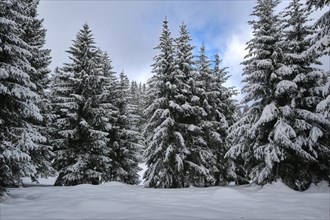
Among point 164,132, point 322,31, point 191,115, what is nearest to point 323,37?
point 322,31

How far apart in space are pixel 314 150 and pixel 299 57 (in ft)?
18.2

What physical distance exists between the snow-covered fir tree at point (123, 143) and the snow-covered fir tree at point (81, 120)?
2.66 meters

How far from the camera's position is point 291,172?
52.9ft

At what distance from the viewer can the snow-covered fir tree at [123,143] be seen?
25641 mm

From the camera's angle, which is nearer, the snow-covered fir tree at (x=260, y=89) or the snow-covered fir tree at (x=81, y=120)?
the snow-covered fir tree at (x=260, y=89)

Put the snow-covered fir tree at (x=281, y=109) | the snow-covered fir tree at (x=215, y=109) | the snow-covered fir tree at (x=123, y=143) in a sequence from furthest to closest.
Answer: the snow-covered fir tree at (x=123, y=143), the snow-covered fir tree at (x=215, y=109), the snow-covered fir tree at (x=281, y=109)

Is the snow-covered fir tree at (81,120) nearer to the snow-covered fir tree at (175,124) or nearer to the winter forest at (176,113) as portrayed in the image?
the winter forest at (176,113)

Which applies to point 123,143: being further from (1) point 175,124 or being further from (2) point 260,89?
(2) point 260,89

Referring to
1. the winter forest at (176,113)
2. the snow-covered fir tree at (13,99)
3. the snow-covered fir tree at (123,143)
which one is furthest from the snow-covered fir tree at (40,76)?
the snow-covered fir tree at (13,99)

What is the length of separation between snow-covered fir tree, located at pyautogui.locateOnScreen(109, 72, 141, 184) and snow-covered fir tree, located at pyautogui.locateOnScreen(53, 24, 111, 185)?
8.72 feet

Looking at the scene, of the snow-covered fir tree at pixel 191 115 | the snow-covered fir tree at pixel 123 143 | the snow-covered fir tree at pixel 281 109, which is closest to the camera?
the snow-covered fir tree at pixel 281 109

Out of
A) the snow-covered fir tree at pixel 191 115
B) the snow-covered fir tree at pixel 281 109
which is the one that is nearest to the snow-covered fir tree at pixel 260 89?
the snow-covered fir tree at pixel 281 109

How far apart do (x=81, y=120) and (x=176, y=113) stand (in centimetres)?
757

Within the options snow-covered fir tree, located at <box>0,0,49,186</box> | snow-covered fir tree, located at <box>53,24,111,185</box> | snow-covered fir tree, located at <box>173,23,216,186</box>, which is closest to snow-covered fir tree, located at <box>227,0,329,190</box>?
snow-covered fir tree, located at <box>173,23,216,186</box>
